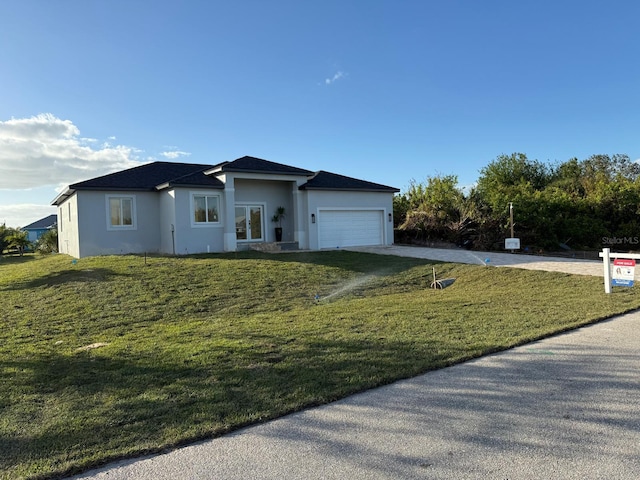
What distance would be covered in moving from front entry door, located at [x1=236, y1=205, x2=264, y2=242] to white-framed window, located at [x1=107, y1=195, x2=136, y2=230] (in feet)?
15.4

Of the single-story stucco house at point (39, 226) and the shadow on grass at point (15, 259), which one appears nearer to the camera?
the shadow on grass at point (15, 259)

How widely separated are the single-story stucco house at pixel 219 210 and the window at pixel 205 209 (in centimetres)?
4

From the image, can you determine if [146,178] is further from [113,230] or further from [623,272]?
[623,272]

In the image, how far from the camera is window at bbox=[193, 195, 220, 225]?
19156mm

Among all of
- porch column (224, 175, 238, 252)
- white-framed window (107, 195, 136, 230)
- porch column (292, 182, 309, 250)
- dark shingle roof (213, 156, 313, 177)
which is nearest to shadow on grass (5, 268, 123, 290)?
white-framed window (107, 195, 136, 230)

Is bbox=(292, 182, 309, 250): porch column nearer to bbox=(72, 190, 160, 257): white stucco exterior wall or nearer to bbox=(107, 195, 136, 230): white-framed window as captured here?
bbox=(72, 190, 160, 257): white stucco exterior wall

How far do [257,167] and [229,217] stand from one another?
2.68 meters

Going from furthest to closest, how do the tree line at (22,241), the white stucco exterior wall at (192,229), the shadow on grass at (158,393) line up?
the tree line at (22,241) < the white stucco exterior wall at (192,229) < the shadow on grass at (158,393)

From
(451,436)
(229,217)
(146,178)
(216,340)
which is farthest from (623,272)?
(146,178)

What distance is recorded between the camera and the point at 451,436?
3318mm

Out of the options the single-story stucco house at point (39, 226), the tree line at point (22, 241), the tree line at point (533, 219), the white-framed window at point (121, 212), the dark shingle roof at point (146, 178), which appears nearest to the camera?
the dark shingle roof at point (146, 178)

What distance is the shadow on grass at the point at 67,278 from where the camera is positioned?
12523 mm

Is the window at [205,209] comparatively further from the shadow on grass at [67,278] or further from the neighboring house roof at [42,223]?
the neighboring house roof at [42,223]

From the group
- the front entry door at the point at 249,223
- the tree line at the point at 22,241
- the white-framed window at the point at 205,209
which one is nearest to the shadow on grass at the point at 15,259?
the tree line at the point at 22,241
